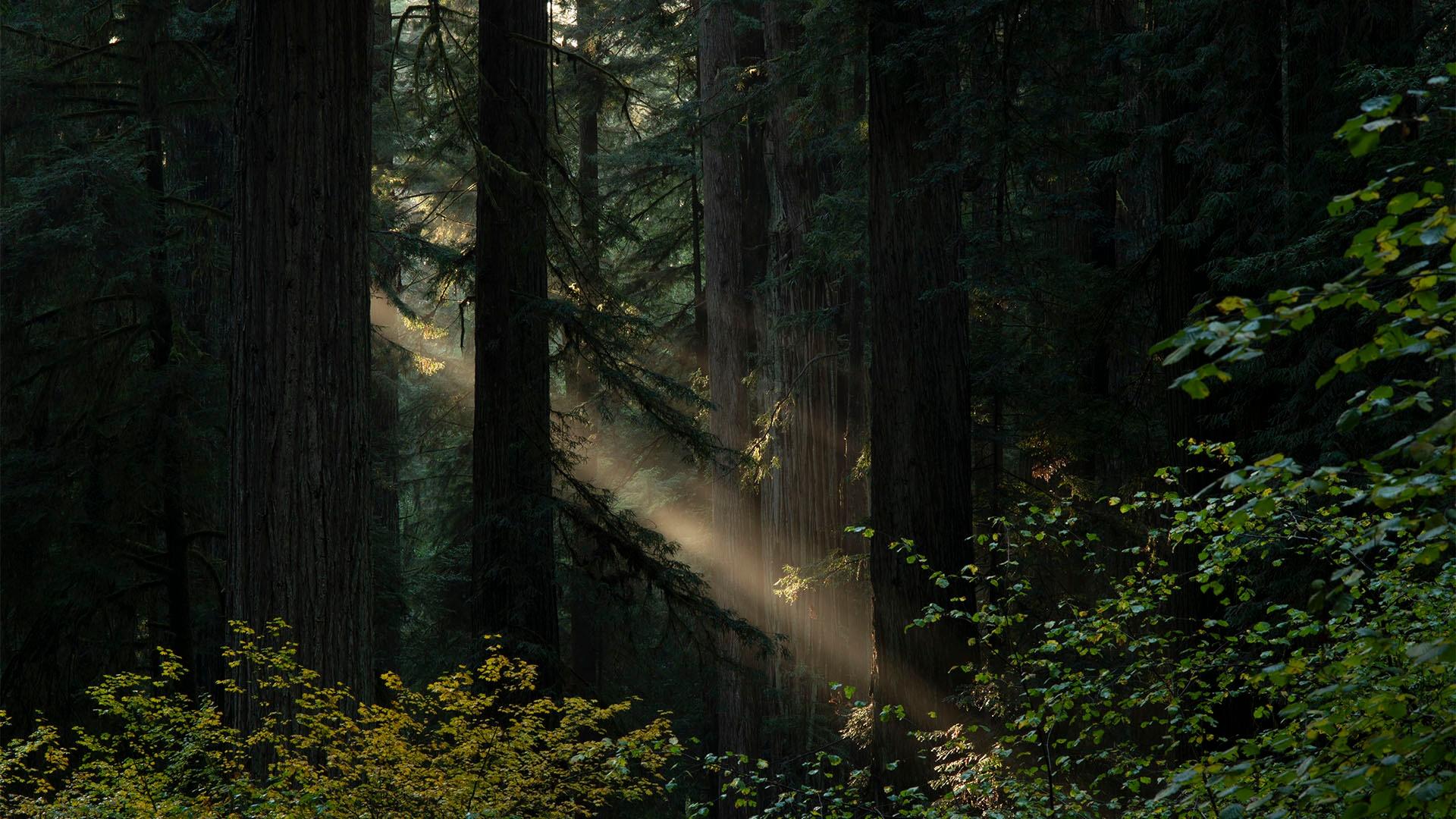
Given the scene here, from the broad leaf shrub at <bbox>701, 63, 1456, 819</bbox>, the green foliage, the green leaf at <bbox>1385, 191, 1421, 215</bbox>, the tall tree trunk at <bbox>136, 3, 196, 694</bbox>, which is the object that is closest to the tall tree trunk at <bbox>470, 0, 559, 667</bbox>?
the tall tree trunk at <bbox>136, 3, 196, 694</bbox>

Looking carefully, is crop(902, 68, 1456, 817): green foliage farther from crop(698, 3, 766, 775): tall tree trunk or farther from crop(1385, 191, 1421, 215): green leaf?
crop(698, 3, 766, 775): tall tree trunk

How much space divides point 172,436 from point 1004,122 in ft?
24.7

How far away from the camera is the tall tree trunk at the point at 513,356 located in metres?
9.31

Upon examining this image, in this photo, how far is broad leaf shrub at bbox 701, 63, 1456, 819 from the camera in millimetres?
2139

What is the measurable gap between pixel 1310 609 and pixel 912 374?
5643 millimetres

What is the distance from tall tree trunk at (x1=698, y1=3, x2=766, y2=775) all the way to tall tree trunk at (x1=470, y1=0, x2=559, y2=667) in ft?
16.8

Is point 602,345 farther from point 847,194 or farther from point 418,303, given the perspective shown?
point 418,303

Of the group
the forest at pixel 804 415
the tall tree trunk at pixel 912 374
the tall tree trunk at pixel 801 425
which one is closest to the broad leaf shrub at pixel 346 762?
the forest at pixel 804 415

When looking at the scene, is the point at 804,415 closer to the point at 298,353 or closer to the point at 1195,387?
the point at 298,353

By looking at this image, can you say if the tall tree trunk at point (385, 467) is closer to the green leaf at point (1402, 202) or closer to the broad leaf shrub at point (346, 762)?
the broad leaf shrub at point (346, 762)

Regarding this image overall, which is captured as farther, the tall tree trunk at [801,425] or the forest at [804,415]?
the tall tree trunk at [801,425]

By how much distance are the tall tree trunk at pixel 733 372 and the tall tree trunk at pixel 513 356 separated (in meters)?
5.13

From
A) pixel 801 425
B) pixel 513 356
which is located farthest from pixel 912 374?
pixel 801 425

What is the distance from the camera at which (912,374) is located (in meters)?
8.56
